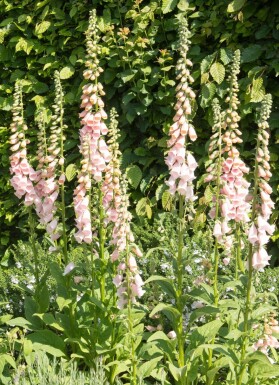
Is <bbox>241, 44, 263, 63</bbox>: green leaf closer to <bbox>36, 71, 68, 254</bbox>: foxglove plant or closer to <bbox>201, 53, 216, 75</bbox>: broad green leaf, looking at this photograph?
<bbox>201, 53, 216, 75</bbox>: broad green leaf

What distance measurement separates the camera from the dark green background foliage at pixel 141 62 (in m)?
5.27

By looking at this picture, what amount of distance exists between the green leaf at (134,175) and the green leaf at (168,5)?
132cm

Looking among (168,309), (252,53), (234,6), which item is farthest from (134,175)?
(168,309)

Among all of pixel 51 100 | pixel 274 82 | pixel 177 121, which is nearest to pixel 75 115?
pixel 51 100

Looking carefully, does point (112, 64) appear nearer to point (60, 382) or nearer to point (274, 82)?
point (274, 82)

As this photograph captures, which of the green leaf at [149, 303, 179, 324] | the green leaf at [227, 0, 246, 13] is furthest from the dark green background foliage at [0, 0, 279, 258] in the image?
the green leaf at [149, 303, 179, 324]

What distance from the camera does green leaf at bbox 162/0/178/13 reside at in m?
5.42

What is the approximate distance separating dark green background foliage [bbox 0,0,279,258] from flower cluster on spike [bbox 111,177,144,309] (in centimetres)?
208

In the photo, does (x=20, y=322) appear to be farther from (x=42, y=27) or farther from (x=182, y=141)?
(x=42, y=27)

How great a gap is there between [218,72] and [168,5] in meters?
0.70

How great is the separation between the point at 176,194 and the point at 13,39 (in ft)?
10.4

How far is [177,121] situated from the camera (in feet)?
11.4

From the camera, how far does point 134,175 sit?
18.6 feet

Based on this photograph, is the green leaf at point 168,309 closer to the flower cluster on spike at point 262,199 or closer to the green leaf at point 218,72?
the flower cluster on spike at point 262,199
